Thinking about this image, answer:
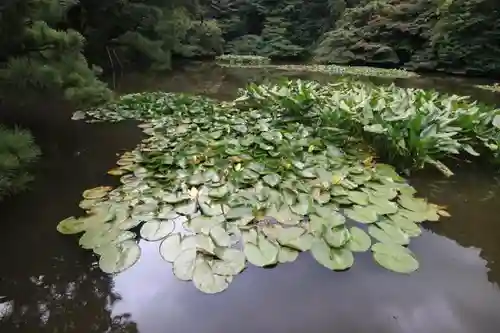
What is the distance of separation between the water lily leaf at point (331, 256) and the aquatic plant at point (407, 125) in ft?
4.25

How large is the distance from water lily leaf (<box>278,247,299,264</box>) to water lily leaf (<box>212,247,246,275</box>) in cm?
17

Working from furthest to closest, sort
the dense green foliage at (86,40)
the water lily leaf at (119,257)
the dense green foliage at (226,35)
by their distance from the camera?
1. the dense green foliage at (226,35)
2. the dense green foliage at (86,40)
3. the water lily leaf at (119,257)

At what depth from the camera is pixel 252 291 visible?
1.68 metres

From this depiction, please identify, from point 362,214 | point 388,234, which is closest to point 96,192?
point 362,214

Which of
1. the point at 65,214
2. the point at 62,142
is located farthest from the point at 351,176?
the point at 62,142

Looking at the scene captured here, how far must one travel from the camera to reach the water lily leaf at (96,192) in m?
2.37

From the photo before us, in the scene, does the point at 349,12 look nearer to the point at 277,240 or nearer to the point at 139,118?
the point at 139,118

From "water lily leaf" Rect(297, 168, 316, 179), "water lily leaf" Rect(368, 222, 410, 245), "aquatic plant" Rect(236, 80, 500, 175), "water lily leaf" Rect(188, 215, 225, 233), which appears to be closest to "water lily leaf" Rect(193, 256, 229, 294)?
"water lily leaf" Rect(188, 215, 225, 233)

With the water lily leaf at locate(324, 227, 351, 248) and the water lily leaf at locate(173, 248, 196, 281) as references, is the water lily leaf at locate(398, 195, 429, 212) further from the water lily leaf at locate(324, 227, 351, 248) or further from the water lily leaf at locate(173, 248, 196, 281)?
the water lily leaf at locate(173, 248, 196, 281)

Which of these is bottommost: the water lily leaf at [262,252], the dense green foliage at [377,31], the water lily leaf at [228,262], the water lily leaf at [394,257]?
the dense green foliage at [377,31]

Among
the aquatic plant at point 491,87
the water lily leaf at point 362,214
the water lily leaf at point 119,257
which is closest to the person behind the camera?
the water lily leaf at point 119,257

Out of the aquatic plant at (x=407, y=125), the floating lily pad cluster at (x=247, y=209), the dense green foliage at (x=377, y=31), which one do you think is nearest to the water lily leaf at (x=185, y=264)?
the floating lily pad cluster at (x=247, y=209)

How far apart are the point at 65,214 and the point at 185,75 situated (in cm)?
710

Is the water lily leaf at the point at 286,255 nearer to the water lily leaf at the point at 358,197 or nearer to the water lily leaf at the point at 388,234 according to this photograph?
the water lily leaf at the point at 388,234
